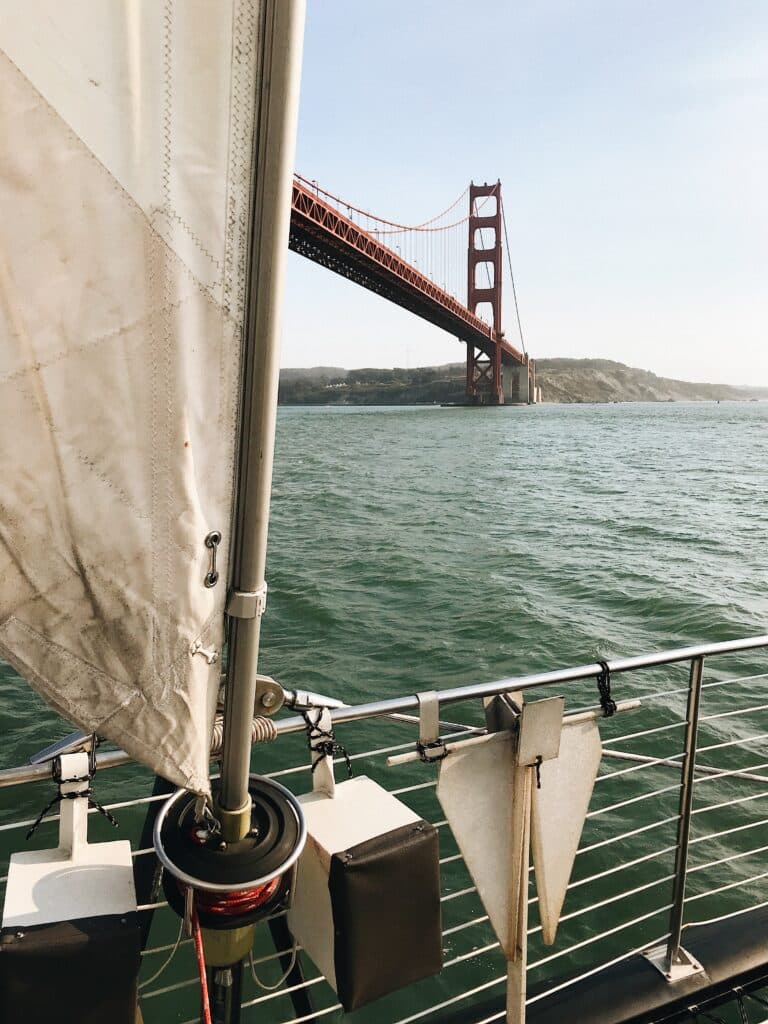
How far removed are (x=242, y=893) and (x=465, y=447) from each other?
21.1 meters

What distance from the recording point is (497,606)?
21.7 feet

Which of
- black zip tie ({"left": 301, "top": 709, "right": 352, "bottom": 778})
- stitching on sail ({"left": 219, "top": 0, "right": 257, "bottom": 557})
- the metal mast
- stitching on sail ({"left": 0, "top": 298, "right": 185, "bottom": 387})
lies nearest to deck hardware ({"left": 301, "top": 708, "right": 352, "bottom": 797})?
black zip tie ({"left": 301, "top": 709, "right": 352, "bottom": 778})

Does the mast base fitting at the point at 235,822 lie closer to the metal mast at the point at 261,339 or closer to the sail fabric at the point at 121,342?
the metal mast at the point at 261,339

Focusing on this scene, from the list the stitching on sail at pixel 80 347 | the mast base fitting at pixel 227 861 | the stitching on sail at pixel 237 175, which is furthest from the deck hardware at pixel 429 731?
the stitching on sail at pixel 80 347

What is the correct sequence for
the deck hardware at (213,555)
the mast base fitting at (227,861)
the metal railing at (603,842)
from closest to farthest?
1. the deck hardware at (213,555)
2. the mast base fitting at (227,861)
3. the metal railing at (603,842)

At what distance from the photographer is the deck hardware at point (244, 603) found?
815 millimetres

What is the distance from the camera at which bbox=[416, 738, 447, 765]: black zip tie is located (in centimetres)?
117

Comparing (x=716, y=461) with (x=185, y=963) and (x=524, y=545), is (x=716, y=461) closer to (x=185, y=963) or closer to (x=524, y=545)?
(x=524, y=545)

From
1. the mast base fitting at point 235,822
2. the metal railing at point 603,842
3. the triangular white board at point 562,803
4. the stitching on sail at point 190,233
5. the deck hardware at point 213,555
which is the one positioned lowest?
the metal railing at point 603,842

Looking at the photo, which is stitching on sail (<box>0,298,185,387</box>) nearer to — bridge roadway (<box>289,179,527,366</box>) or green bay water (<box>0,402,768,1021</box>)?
green bay water (<box>0,402,768,1021</box>)

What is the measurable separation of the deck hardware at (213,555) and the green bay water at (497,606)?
1.23 metres

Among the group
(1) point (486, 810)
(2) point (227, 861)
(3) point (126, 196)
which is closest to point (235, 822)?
(2) point (227, 861)

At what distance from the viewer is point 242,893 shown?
0.98 meters

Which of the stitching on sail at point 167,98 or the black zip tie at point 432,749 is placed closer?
the stitching on sail at point 167,98
